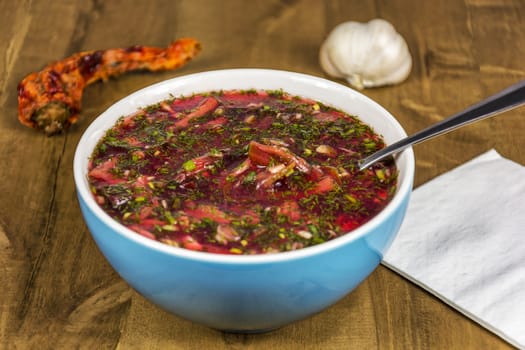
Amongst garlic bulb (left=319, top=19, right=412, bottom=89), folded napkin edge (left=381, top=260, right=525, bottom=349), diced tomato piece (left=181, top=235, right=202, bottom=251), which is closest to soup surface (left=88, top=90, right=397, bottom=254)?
diced tomato piece (left=181, top=235, right=202, bottom=251)

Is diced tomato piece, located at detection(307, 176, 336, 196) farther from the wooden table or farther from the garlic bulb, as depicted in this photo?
the garlic bulb

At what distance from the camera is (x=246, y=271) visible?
2.18 m

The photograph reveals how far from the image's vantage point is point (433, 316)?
9.18 feet

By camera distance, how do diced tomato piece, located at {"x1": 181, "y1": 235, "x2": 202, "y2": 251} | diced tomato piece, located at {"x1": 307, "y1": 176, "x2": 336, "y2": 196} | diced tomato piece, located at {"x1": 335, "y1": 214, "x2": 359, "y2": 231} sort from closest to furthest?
diced tomato piece, located at {"x1": 181, "y1": 235, "x2": 202, "y2": 251}
diced tomato piece, located at {"x1": 335, "y1": 214, "x2": 359, "y2": 231}
diced tomato piece, located at {"x1": 307, "y1": 176, "x2": 336, "y2": 196}

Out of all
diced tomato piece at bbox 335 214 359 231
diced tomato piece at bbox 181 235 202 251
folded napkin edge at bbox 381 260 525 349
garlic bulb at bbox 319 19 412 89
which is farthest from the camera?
garlic bulb at bbox 319 19 412 89

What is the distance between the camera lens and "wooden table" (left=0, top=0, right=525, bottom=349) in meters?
2.72

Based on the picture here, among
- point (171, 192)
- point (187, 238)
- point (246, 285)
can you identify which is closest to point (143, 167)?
point (171, 192)

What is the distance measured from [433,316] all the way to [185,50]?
2.17m

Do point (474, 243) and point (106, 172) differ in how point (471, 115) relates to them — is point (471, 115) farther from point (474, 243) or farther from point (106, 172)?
point (106, 172)

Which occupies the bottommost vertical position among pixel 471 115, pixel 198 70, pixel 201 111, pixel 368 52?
pixel 198 70

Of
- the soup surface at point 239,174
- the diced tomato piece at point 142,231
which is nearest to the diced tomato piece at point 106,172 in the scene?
the soup surface at point 239,174

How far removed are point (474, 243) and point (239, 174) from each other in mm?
1075

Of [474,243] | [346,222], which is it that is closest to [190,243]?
[346,222]

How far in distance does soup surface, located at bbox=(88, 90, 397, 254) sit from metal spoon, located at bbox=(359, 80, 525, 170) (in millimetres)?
65
